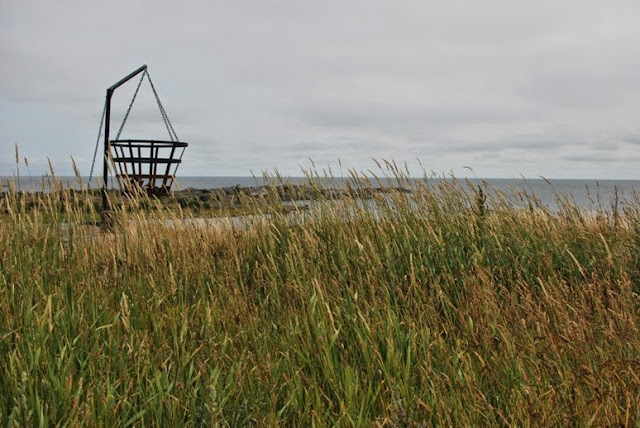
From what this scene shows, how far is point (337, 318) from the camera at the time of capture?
3.06m

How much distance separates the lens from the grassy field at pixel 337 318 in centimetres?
217

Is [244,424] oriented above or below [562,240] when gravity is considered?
below

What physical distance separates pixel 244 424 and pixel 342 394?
449 mm

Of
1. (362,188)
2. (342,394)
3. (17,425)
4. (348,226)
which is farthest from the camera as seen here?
(362,188)

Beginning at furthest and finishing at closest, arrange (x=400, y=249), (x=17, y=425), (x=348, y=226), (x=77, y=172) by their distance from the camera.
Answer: (x=348, y=226) → (x=400, y=249) → (x=77, y=172) → (x=17, y=425)

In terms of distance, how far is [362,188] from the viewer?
5.25 m

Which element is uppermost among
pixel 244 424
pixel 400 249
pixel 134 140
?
pixel 134 140

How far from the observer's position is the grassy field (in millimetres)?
2168

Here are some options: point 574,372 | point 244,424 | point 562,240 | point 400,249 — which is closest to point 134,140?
point 400,249

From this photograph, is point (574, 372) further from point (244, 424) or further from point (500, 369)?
point (244, 424)

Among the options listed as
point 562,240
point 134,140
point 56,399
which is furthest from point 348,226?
point 134,140

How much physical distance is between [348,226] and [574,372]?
113 inches

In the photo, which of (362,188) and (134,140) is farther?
(134,140)

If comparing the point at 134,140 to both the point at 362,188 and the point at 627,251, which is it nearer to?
the point at 362,188
